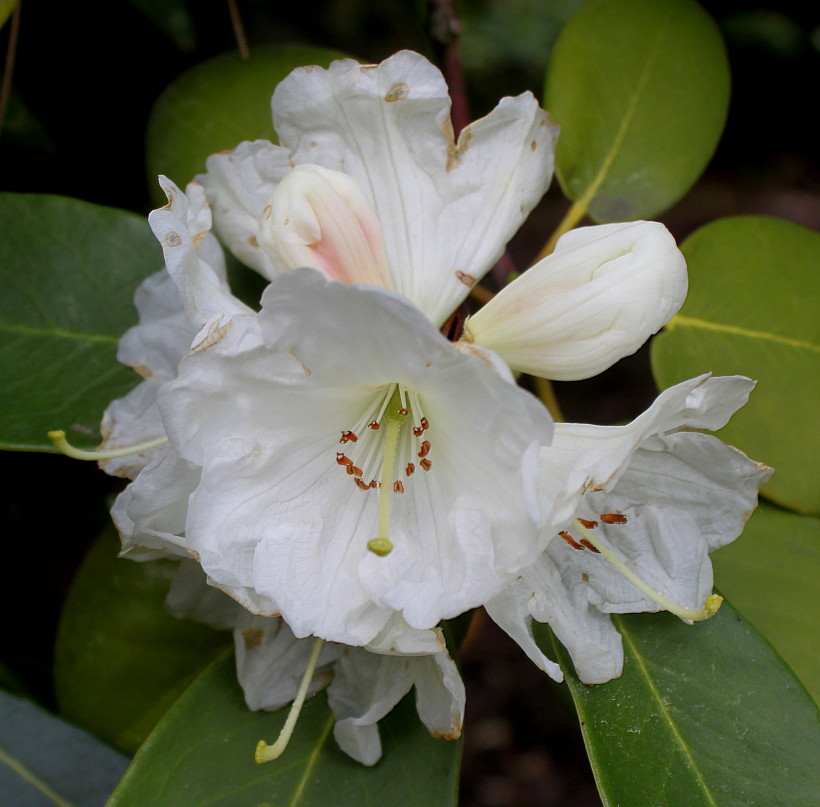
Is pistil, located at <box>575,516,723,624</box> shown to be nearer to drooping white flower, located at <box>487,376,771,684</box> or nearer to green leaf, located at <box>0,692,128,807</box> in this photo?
drooping white flower, located at <box>487,376,771,684</box>

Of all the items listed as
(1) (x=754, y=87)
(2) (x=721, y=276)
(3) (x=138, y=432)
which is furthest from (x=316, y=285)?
(1) (x=754, y=87)

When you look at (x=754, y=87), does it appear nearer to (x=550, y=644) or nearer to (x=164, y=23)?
(x=164, y=23)

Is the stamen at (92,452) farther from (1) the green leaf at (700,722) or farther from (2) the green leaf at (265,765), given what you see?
(1) the green leaf at (700,722)

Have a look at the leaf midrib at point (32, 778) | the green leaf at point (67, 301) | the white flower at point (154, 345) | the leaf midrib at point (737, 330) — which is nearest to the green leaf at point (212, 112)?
the green leaf at point (67, 301)

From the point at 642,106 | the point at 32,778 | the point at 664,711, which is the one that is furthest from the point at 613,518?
the point at 32,778

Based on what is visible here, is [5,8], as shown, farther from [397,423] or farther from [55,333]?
[397,423]

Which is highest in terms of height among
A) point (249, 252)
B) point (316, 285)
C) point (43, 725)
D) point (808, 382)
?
point (316, 285)
